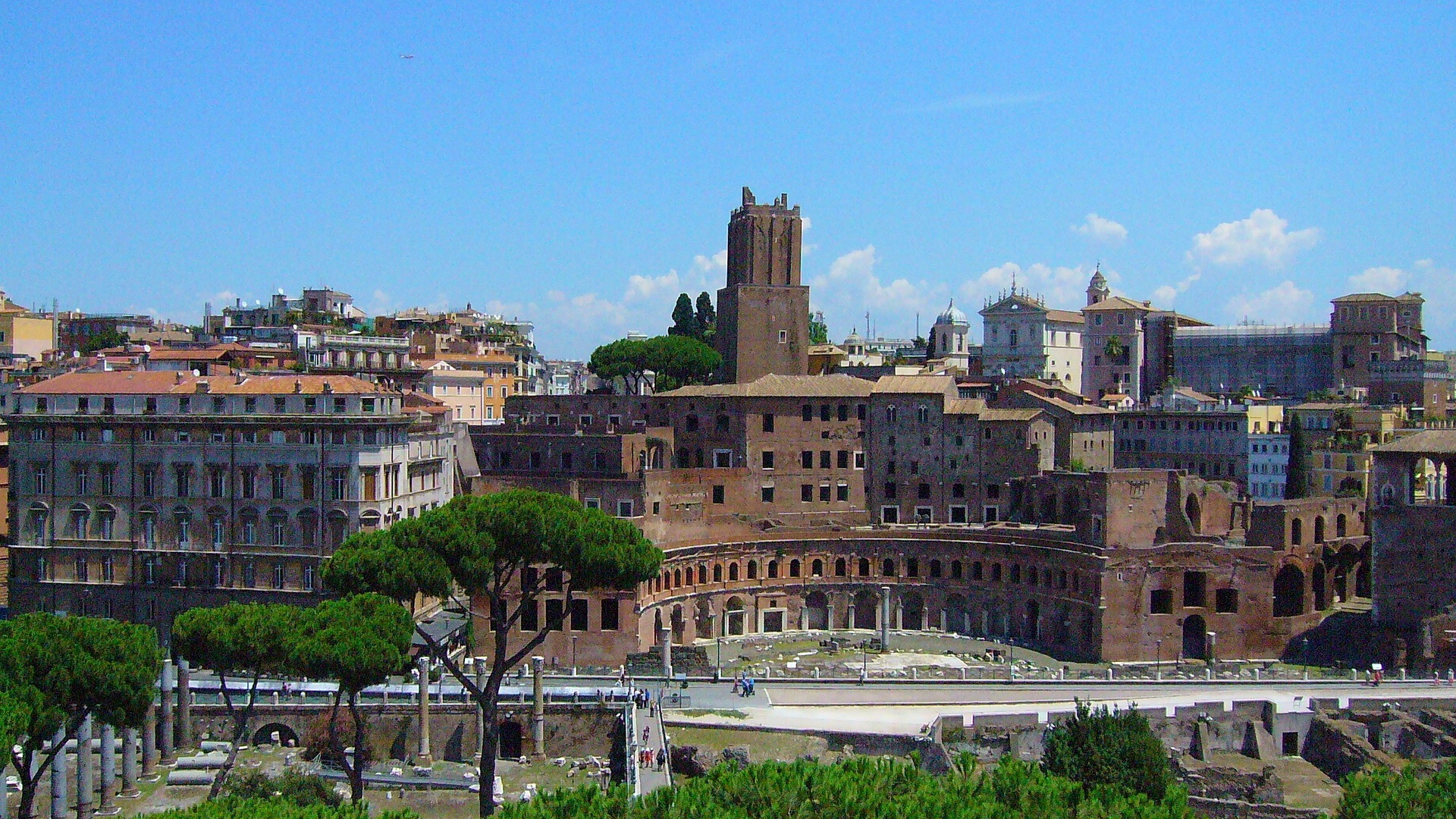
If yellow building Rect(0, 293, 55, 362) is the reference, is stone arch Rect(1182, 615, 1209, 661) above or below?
below

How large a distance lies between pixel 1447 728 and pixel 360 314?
272 ft

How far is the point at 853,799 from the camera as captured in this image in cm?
2855

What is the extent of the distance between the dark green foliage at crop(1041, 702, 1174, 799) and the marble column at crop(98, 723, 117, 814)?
2748 centimetres

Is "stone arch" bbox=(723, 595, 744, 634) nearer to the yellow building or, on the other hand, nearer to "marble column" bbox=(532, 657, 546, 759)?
"marble column" bbox=(532, 657, 546, 759)

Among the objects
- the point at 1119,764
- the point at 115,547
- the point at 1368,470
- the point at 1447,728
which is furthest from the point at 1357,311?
the point at 115,547

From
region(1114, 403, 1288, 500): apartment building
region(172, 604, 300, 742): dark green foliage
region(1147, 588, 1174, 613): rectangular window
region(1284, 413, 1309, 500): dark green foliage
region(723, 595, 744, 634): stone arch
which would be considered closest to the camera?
region(172, 604, 300, 742): dark green foliage

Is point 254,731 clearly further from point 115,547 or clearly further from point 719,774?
point 719,774

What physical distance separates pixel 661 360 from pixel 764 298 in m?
6.73

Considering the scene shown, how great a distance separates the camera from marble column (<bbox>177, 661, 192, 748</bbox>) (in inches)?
1922

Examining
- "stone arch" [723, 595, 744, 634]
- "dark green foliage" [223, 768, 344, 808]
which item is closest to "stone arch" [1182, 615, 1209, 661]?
"stone arch" [723, 595, 744, 634]

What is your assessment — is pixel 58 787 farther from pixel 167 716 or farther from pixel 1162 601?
pixel 1162 601

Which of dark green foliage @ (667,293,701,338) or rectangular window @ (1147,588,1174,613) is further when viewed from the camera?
dark green foliage @ (667,293,701,338)

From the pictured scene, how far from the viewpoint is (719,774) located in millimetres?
30344

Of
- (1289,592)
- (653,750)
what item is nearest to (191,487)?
(653,750)
